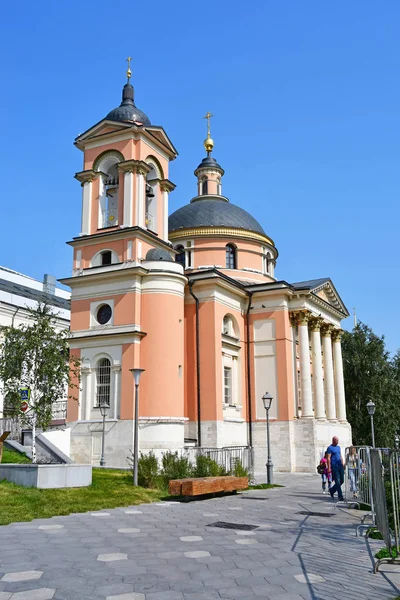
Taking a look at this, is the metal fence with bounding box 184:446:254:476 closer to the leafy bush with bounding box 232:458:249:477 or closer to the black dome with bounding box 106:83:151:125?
the leafy bush with bounding box 232:458:249:477

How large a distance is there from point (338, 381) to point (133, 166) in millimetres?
21105

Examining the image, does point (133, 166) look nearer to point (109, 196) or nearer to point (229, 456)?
point (109, 196)

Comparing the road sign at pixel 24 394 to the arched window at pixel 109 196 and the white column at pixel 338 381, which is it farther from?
the white column at pixel 338 381

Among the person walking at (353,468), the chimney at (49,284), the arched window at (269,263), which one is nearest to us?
the person walking at (353,468)

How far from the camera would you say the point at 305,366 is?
34.2 meters

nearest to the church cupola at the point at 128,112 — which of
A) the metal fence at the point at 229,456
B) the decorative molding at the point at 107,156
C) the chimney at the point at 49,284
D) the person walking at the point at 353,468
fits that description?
the decorative molding at the point at 107,156

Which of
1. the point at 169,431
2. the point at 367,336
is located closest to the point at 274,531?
the point at 169,431

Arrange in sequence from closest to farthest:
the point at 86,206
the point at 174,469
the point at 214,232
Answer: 1. the point at 174,469
2. the point at 86,206
3. the point at 214,232

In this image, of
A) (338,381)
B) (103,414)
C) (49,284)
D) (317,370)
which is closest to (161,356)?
(103,414)

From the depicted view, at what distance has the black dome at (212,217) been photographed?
126 ft

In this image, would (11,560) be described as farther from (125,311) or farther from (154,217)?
(154,217)

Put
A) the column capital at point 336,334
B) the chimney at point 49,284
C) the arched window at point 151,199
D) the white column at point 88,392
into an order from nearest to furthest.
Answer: the white column at point 88,392 < the arched window at point 151,199 < the column capital at point 336,334 < the chimney at point 49,284

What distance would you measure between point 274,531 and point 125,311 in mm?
18282

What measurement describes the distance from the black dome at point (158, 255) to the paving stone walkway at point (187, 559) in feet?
56.5
